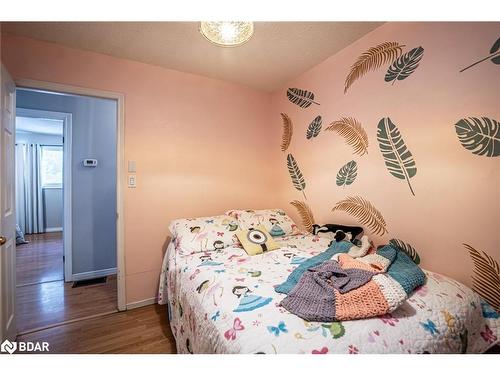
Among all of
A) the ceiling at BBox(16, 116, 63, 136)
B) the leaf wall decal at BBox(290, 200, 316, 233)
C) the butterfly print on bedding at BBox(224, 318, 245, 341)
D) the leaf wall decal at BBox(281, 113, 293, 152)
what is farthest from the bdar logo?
the ceiling at BBox(16, 116, 63, 136)

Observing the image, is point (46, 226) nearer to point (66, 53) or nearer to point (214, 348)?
point (66, 53)

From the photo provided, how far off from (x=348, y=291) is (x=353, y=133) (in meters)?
1.34

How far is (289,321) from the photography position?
884 mm

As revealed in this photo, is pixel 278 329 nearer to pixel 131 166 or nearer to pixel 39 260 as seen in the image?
pixel 131 166

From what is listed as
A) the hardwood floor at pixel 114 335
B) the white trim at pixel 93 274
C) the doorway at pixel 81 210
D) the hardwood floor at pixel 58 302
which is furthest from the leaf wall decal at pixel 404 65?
the white trim at pixel 93 274

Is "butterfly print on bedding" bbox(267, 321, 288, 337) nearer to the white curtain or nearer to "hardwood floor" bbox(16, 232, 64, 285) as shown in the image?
"hardwood floor" bbox(16, 232, 64, 285)

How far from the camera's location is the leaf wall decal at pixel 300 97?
7.56ft

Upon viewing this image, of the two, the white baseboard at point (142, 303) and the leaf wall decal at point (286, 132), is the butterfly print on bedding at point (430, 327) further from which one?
the white baseboard at point (142, 303)

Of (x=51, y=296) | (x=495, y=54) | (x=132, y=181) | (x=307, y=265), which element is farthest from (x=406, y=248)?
(x=51, y=296)

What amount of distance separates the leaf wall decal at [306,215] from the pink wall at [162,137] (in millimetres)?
597

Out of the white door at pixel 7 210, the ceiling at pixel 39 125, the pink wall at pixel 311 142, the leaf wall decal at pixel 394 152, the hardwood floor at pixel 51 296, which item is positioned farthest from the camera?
the ceiling at pixel 39 125

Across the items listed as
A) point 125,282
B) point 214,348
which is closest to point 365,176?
point 214,348
